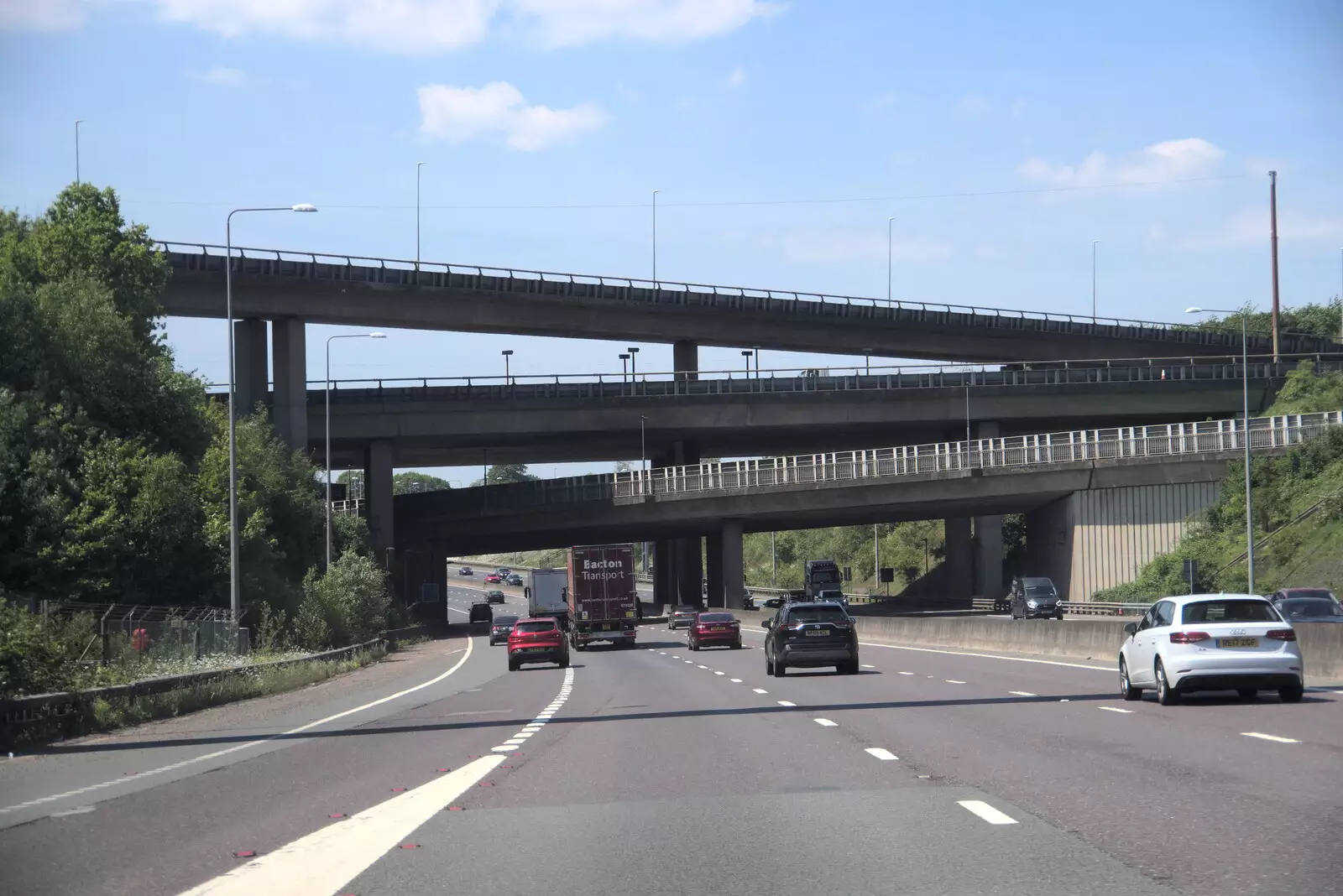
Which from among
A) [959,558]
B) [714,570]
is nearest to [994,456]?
[959,558]

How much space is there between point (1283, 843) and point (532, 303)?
74233 mm

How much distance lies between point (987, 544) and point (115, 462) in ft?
188

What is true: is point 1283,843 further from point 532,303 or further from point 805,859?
point 532,303

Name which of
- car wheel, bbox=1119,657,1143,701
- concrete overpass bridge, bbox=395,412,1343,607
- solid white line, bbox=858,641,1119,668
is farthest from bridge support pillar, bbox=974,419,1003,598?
car wheel, bbox=1119,657,1143,701

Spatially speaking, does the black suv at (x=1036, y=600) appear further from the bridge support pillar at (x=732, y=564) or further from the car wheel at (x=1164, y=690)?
the car wheel at (x=1164, y=690)

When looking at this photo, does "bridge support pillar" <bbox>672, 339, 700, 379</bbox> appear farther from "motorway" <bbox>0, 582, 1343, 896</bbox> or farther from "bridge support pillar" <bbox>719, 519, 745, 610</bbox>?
"motorway" <bbox>0, 582, 1343, 896</bbox>

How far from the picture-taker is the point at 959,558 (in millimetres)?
95000

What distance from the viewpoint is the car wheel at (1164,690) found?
20.2m

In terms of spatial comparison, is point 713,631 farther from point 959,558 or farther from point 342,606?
point 959,558

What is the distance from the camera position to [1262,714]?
18406 mm

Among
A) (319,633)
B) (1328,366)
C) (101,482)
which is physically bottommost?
(319,633)

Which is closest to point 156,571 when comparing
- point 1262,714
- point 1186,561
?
point 1186,561

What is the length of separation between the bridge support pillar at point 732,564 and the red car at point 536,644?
4342 centimetres

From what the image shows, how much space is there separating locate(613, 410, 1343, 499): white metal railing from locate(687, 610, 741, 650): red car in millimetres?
25448
